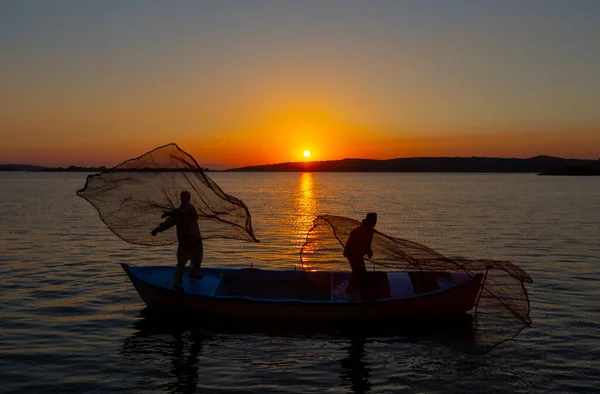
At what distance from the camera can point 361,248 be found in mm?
15062

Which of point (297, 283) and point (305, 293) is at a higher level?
point (297, 283)

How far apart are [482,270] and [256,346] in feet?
19.1

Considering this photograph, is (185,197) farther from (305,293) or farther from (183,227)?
(305,293)

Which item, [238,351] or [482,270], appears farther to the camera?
[482,270]

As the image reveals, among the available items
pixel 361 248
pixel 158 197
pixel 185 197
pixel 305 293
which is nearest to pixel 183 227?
pixel 185 197

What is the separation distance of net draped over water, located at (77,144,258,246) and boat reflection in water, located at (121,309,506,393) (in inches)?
93.4

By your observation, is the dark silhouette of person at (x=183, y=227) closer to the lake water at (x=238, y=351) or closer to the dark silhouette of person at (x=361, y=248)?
the lake water at (x=238, y=351)

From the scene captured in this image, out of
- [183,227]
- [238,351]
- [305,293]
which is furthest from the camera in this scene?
[305,293]

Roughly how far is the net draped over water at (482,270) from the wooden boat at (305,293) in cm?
53

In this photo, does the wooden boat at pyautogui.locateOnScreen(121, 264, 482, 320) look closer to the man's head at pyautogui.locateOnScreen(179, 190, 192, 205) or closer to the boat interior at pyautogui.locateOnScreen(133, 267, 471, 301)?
the boat interior at pyautogui.locateOnScreen(133, 267, 471, 301)

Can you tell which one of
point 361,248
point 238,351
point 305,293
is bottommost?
point 238,351

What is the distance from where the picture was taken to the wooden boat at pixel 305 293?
15297 mm

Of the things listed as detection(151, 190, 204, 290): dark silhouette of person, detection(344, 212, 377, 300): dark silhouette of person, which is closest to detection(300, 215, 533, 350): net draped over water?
detection(344, 212, 377, 300): dark silhouette of person

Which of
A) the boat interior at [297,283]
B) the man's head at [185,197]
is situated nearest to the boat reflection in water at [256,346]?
the boat interior at [297,283]
